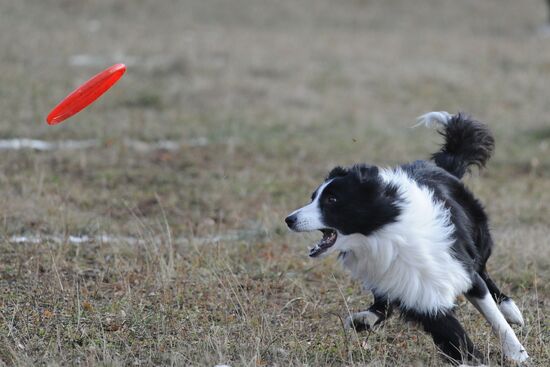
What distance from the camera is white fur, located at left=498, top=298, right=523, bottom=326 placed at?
18.6 feet

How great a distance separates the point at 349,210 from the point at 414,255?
1.50 ft

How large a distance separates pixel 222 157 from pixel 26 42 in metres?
9.40

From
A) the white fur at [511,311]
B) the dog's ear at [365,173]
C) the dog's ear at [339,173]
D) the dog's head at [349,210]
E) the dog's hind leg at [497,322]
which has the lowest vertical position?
the white fur at [511,311]

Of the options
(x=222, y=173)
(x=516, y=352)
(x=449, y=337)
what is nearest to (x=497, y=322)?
(x=516, y=352)

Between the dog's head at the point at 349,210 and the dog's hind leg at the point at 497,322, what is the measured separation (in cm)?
77

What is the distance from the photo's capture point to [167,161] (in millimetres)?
10984

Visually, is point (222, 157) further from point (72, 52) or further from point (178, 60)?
point (72, 52)

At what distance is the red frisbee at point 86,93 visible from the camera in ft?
21.4

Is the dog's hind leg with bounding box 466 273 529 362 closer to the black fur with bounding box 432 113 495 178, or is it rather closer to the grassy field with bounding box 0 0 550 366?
the grassy field with bounding box 0 0 550 366

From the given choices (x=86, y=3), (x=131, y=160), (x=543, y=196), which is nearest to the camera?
(x=543, y=196)

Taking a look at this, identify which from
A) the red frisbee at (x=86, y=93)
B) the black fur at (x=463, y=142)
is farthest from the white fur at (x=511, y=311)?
the red frisbee at (x=86, y=93)

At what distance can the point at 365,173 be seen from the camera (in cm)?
495

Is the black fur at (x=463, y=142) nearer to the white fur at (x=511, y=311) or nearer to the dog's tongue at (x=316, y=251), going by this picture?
the white fur at (x=511, y=311)

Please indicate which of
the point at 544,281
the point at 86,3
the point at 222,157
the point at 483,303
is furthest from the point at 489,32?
the point at 483,303
